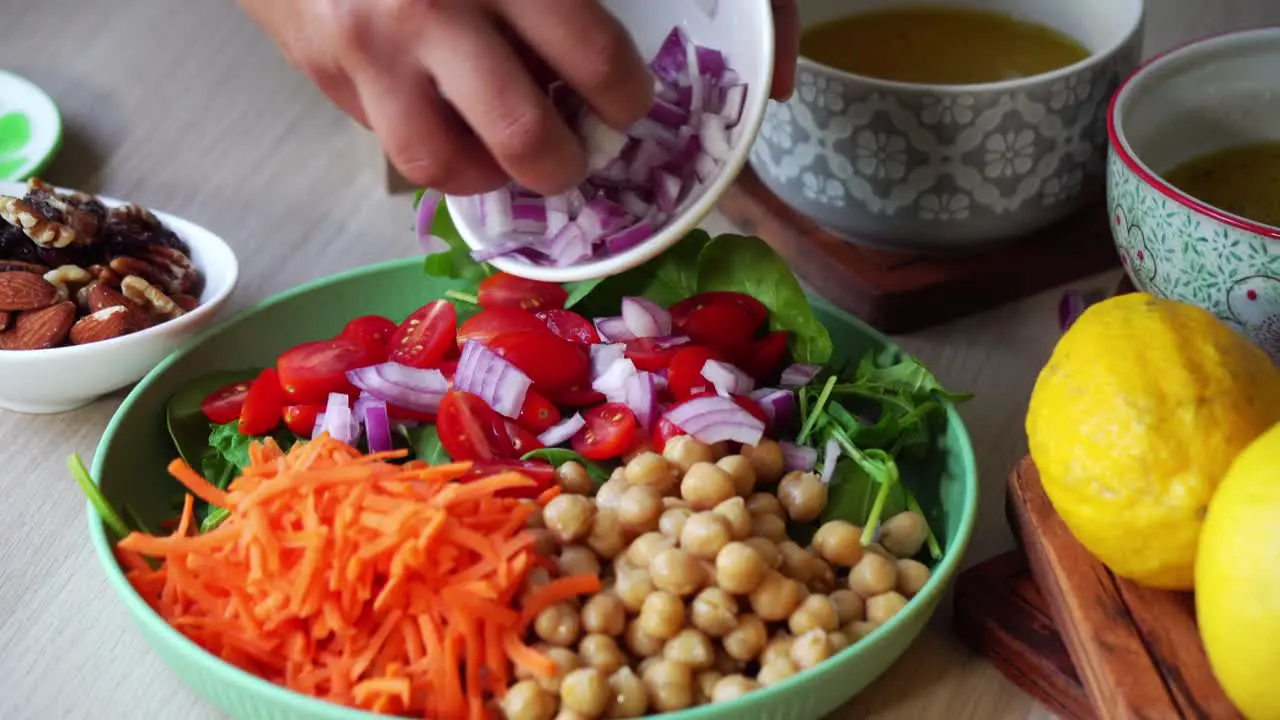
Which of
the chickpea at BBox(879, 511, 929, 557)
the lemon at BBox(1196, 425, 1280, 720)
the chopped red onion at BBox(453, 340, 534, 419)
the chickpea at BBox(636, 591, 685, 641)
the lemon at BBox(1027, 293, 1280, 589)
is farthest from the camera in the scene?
the chopped red onion at BBox(453, 340, 534, 419)

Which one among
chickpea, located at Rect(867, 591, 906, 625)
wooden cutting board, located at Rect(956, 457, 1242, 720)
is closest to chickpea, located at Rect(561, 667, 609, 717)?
chickpea, located at Rect(867, 591, 906, 625)

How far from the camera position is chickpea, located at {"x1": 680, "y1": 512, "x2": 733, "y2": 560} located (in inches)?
38.9

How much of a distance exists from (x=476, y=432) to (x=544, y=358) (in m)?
0.10

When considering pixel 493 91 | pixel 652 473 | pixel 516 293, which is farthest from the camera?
pixel 516 293

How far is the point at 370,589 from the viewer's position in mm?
924

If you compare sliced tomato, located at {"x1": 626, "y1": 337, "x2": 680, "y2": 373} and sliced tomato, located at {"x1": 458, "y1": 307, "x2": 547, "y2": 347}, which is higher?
sliced tomato, located at {"x1": 458, "y1": 307, "x2": 547, "y2": 347}

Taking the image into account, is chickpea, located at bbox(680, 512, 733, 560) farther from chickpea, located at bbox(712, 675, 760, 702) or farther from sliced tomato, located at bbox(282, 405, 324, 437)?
sliced tomato, located at bbox(282, 405, 324, 437)

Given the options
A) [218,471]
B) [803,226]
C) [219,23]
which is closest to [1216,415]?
[803,226]

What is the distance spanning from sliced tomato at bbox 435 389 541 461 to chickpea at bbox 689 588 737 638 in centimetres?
25

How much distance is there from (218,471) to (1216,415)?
0.85m

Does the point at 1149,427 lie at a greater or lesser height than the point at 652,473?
greater

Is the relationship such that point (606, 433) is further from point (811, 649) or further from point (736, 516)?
point (811, 649)

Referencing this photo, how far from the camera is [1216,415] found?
858 millimetres

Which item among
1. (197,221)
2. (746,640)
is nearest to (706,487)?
(746,640)
